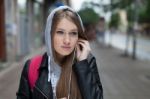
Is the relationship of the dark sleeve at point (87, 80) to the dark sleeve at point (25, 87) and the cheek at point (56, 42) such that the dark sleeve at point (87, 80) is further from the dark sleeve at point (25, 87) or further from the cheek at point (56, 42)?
the dark sleeve at point (25, 87)

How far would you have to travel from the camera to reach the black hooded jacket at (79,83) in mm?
2350

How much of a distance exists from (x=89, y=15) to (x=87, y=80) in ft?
104

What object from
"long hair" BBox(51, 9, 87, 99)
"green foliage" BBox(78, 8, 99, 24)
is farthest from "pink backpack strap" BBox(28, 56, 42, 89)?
"green foliage" BBox(78, 8, 99, 24)

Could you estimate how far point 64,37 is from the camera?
2363 millimetres

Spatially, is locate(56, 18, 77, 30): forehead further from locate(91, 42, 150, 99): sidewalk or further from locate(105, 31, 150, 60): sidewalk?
locate(105, 31, 150, 60): sidewalk

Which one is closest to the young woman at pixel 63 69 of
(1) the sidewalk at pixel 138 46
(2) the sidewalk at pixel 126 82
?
(2) the sidewalk at pixel 126 82

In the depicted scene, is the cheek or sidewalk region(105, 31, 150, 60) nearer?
the cheek

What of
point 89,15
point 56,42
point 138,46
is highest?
point 56,42

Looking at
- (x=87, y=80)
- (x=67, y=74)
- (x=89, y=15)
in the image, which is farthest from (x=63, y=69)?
(x=89, y=15)

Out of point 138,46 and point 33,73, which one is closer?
point 33,73

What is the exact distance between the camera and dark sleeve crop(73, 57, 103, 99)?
2355mm

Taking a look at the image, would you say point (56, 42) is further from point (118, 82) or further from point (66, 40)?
point (118, 82)

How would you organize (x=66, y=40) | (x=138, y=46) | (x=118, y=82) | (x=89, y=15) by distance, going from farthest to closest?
(x=138, y=46) → (x=89, y=15) → (x=118, y=82) → (x=66, y=40)

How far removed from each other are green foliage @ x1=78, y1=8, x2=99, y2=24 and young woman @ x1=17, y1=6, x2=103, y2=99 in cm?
3006
